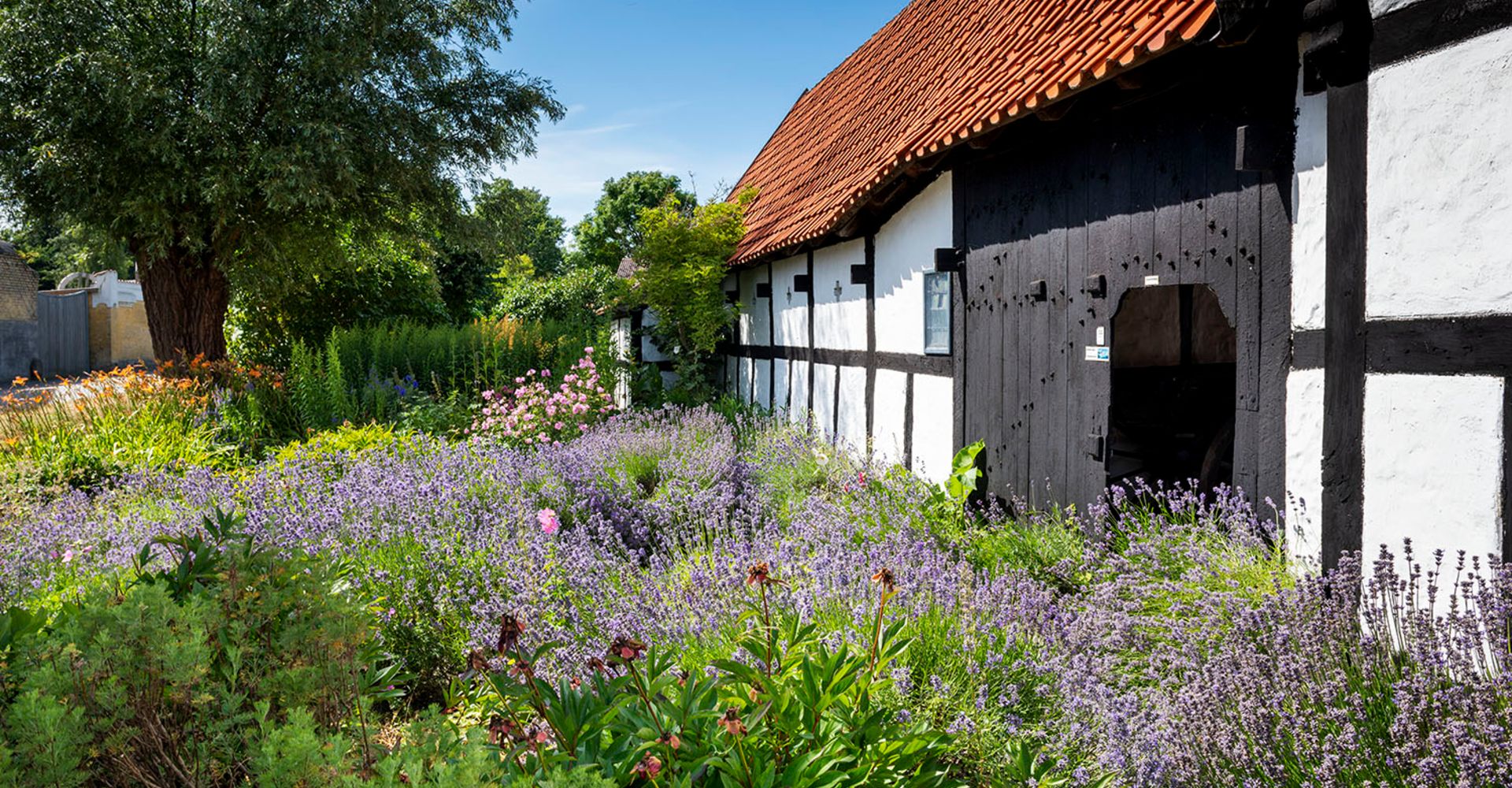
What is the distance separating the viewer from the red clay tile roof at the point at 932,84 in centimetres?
424

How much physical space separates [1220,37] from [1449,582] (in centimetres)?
207

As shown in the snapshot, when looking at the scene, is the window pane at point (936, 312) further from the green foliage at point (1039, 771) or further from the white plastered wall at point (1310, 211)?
the green foliage at point (1039, 771)

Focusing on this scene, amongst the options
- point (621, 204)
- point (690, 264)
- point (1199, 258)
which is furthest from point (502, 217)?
point (621, 204)

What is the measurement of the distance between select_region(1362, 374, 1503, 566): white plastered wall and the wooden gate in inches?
1236

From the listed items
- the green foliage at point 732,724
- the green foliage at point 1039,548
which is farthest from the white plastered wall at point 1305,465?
the green foliage at point 732,724

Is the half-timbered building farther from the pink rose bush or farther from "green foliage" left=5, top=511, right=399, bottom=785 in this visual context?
"green foliage" left=5, top=511, right=399, bottom=785

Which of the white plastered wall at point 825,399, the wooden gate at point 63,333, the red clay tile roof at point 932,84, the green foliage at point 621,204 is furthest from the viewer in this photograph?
the green foliage at point 621,204

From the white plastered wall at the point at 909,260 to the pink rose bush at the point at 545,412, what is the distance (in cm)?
331

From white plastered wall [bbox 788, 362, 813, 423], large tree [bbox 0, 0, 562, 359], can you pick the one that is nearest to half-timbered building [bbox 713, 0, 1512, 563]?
white plastered wall [bbox 788, 362, 813, 423]

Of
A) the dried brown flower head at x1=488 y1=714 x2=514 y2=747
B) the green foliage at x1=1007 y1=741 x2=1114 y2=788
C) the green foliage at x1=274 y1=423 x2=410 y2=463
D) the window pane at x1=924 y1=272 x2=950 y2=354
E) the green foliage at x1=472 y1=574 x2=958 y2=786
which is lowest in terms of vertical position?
the green foliage at x1=1007 y1=741 x2=1114 y2=788

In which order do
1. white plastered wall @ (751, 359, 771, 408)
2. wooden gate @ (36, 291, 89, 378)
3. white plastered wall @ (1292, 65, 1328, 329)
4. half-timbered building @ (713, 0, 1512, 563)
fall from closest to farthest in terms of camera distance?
half-timbered building @ (713, 0, 1512, 563), white plastered wall @ (1292, 65, 1328, 329), white plastered wall @ (751, 359, 771, 408), wooden gate @ (36, 291, 89, 378)

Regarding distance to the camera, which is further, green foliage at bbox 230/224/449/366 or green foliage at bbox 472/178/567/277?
green foliage at bbox 472/178/567/277

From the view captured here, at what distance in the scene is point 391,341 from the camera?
1255 centimetres

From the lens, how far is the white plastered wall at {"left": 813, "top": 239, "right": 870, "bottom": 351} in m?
7.70
